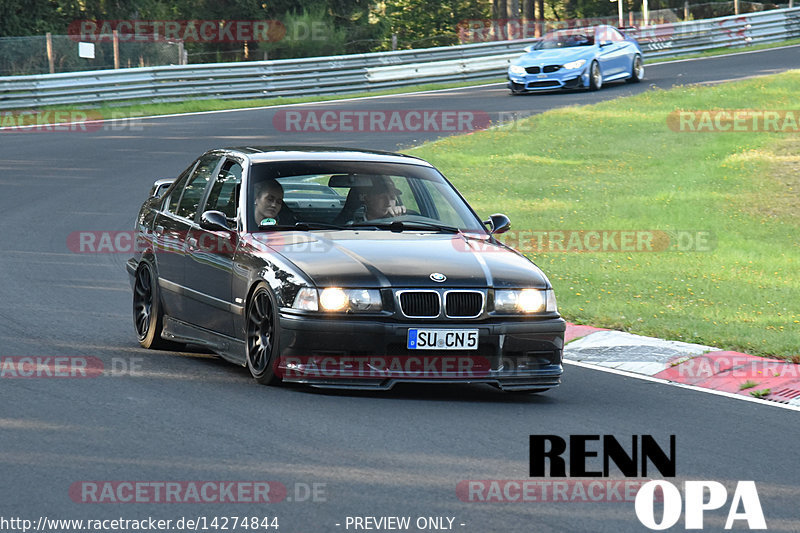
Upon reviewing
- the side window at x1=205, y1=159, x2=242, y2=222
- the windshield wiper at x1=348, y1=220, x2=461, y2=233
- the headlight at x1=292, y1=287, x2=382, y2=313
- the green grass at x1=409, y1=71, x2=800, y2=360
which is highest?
the side window at x1=205, y1=159, x2=242, y2=222

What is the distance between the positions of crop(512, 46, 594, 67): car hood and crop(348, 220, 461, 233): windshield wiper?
2219 centimetres

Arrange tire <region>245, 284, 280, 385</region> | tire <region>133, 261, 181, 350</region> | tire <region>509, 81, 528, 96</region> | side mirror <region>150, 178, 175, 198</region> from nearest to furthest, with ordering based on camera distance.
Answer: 1. tire <region>245, 284, 280, 385</region>
2. tire <region>133, 261, 181, 350</region>
3. side mirror <region>150, 178, 175, 198</region>
4. tire <region>509, 81, 528, 96</region>

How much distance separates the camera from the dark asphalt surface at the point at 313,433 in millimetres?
5703

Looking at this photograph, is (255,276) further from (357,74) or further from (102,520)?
(357,74)

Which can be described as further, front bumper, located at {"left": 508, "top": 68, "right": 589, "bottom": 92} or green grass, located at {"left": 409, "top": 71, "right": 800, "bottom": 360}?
front bumper, located at {"left": 508, "top": 68, "right": 589, "bottom": 92}

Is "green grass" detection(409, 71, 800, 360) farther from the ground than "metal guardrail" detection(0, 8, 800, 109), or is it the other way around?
"metal guardrail" detection(0, 8, 800, 109)

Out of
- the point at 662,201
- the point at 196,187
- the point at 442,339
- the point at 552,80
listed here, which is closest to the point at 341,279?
the point at 442,339

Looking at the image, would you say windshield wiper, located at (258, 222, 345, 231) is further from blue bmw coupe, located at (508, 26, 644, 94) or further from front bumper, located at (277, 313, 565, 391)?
blue bmw coupe, located at (508, 26, 644, 94)

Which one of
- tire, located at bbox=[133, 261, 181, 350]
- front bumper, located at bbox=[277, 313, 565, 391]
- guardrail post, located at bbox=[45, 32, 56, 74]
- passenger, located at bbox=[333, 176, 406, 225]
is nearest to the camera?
front bumper, located at bbox=[277, 313, 565, 391]

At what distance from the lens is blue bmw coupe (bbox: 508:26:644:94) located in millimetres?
30969

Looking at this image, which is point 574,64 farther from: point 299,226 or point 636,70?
point 299,226

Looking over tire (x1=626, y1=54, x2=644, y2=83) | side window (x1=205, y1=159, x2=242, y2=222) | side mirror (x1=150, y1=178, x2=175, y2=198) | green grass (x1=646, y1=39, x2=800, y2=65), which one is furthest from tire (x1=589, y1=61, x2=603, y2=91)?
side window (x1=205, y1=159, x2=242, y2=222)

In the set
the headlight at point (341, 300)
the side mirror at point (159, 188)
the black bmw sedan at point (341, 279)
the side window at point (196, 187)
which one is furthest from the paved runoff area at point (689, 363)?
the side mirror at point (159, 188)

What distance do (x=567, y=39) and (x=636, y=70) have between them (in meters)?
2.03
